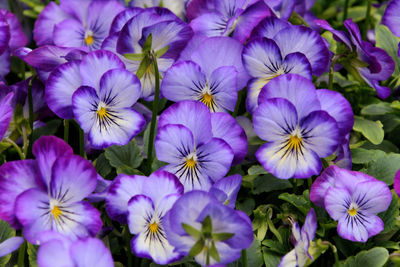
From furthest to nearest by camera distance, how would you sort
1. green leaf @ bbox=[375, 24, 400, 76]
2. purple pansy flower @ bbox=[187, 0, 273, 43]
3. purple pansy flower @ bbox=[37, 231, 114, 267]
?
1. green leaf @ bbox=[375, 24, 400, 76]
2. purple pansy flower @ bbox=[187, 0, 273, 43]
3. purple pansy flower @ bbox=[37, 231, 114, 267]

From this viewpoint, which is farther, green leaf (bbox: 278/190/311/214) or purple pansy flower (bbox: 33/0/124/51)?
purple pansy flower (bbox: 33/0/124/51)

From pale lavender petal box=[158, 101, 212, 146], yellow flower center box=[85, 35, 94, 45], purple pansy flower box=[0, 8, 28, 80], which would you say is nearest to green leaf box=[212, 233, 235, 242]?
pale lavender petal box=[158, 101, 212, 146]

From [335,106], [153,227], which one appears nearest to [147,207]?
[153,227]

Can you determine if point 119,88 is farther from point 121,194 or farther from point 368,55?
point 368,55

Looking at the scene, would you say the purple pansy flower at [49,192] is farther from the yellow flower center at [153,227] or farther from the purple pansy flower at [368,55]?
the purple pansy flower at [368,55]

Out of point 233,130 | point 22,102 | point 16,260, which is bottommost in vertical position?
point 16,260

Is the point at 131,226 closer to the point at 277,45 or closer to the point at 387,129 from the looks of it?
the point at 277,45

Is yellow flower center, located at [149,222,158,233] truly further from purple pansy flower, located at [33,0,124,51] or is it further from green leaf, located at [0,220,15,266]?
purple pansy flower, located at [33,0,124,51]

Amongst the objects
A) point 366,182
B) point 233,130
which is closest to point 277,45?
point 233,130
